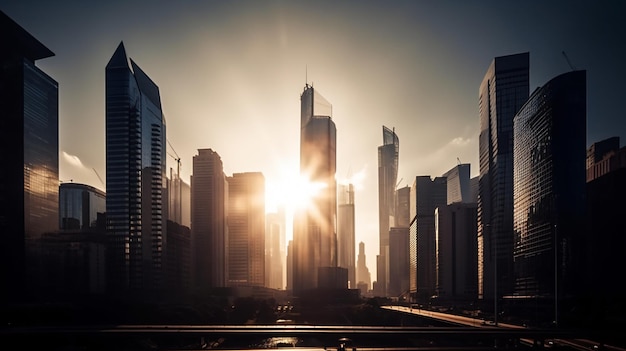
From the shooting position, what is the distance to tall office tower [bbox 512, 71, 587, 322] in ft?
439

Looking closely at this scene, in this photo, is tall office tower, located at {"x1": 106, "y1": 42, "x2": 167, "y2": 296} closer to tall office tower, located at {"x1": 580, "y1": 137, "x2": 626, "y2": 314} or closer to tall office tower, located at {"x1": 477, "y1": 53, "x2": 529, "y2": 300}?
tall office tower, located at {"x1": 477, "y1": 53, "x2": 529, "y2": 300}

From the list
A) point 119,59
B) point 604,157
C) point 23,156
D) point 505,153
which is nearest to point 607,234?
point 604,157

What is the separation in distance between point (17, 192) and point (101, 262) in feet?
131

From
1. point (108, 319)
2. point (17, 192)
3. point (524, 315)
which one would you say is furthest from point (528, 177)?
point (17, 192)

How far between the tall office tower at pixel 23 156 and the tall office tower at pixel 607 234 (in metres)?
187

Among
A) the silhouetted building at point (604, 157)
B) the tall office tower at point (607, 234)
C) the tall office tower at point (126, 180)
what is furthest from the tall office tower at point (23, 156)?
the silhouetted building at point (604, 157)

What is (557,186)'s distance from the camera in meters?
138

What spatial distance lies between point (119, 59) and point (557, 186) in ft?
549

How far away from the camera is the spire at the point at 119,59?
571ft

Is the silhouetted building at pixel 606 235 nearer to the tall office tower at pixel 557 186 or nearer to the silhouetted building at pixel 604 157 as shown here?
the silhouetted building at pixel 604 157

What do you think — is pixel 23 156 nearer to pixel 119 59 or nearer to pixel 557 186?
pixel 119 59

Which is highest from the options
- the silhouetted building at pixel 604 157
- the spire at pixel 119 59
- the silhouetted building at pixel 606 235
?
the spire at pixel 119 59

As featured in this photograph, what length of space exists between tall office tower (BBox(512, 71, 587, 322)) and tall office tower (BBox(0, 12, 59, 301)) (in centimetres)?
17770

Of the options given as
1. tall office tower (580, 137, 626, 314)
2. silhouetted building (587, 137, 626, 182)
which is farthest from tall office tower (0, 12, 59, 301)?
silhouetted building (587, 137, 626, 182)
